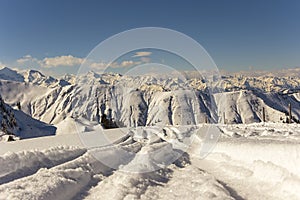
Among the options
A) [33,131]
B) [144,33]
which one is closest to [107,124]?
[144,33]

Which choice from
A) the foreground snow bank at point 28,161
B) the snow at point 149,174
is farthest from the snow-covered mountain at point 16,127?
the snow at point 149,174

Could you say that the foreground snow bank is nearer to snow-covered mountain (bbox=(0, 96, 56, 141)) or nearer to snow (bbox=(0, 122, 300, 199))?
snow (bbox=(0, 122, 300, 199))

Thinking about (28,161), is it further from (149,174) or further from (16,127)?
(16,127)

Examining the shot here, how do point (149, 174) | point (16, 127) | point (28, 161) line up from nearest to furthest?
point (28, 161)
point (149, 174)
point (16, 127)

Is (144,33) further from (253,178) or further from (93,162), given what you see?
(253,178)

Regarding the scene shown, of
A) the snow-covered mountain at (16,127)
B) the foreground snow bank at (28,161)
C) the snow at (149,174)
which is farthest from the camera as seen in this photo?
Result: the snow-covered mountain at (16,127)

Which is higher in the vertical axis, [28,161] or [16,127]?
[28,161]

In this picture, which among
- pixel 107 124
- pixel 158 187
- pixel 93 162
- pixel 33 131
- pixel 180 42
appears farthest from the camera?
pixel 33 131

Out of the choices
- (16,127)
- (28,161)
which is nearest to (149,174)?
(28,161)

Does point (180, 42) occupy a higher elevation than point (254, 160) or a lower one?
higher

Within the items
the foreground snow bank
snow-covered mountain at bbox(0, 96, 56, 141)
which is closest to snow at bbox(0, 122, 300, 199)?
the foreground snow bank

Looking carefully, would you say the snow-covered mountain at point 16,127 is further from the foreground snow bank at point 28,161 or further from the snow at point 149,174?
the snow at point 149,174
